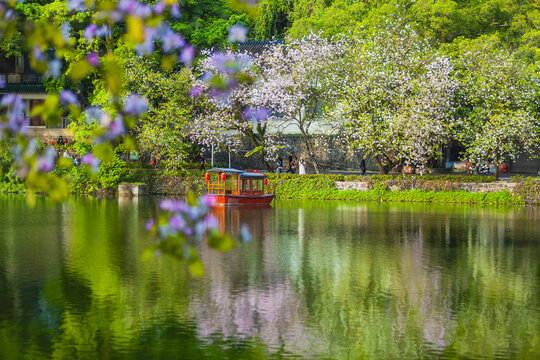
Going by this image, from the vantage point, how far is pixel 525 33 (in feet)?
189

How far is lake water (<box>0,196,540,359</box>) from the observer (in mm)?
14969

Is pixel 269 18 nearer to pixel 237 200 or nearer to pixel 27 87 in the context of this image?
pixel 27 87

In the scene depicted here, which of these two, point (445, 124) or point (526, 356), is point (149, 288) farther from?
point (445, 124)

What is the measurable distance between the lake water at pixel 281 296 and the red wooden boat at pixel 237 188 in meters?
14.2

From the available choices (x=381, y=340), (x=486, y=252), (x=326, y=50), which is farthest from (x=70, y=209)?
(x=381, y=340)

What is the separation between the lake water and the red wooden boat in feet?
46.7

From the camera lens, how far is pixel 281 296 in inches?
766

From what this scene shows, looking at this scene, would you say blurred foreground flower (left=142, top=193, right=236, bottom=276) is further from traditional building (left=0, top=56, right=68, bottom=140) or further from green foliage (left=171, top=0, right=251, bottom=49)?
traditional building (left=0, top=56, right=68, bottom=140)

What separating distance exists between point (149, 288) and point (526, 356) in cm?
981

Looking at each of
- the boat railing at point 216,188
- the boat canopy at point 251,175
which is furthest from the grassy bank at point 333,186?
the boat canopy at point 251,175

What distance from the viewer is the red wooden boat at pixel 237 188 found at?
49719 millimetres

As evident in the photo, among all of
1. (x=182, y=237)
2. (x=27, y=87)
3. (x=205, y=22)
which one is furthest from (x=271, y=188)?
(x=182, y=237)

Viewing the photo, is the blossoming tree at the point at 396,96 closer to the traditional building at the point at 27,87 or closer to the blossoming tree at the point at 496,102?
the blossoming tree at the point at 496,102

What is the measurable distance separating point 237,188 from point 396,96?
13243 mm
